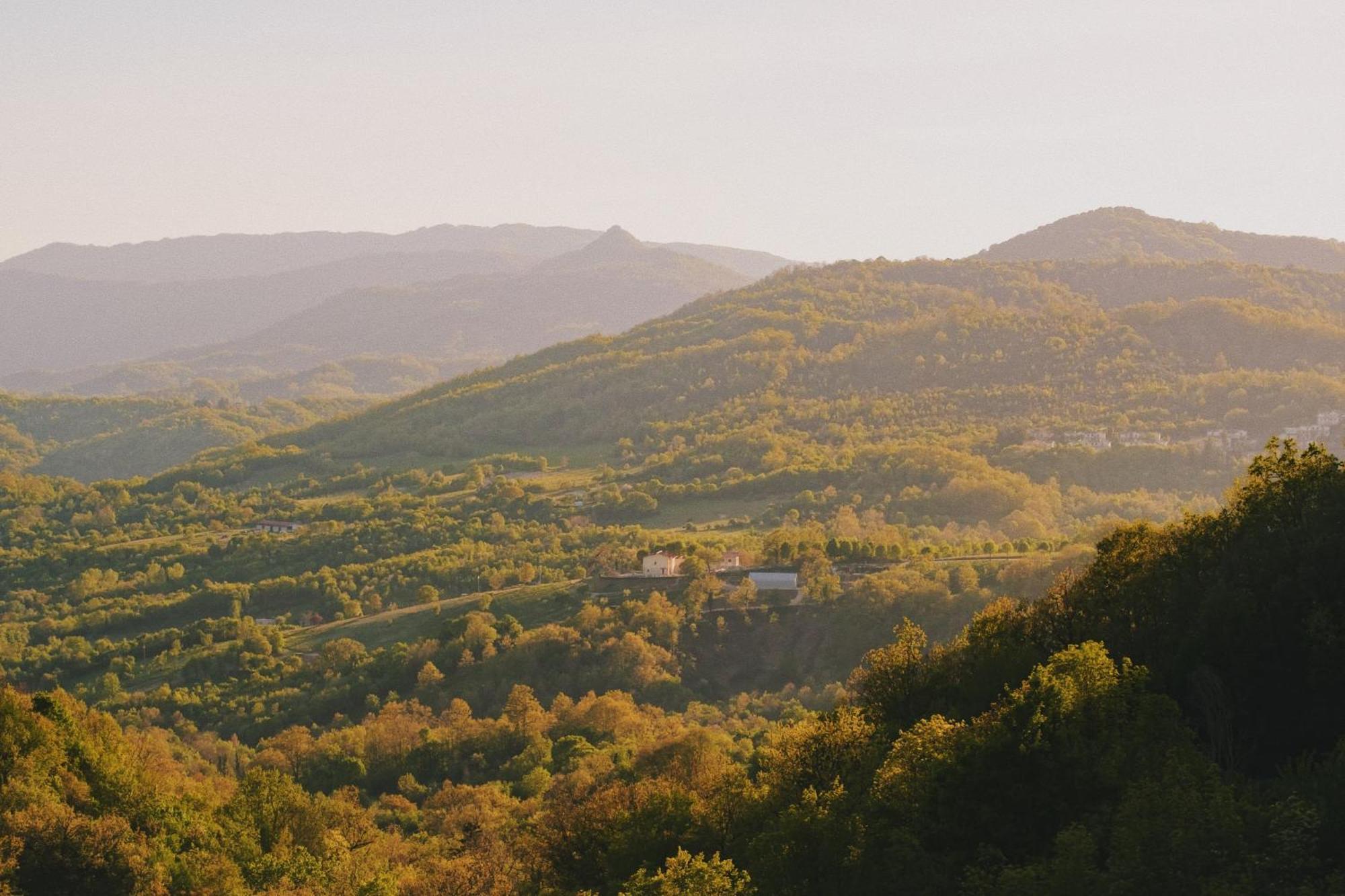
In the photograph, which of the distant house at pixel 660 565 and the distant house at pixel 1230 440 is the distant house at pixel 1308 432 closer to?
the distant house at pixel 1230 440

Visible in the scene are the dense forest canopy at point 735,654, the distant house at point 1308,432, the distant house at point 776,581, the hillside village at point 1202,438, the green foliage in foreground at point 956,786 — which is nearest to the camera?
the green foliage in foreground at point 956,786

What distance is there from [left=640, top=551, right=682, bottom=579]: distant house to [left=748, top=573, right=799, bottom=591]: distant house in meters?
7.50

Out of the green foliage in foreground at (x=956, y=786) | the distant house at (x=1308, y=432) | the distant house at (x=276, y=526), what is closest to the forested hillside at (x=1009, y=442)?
the distant house at (x=1308, y=432)

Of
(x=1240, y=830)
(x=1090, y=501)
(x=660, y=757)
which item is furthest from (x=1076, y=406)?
(x=1240, y=830)

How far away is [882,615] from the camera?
283ft

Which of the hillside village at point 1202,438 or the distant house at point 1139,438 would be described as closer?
the hillside village at point 1202,438

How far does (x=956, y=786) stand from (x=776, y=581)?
65143 mm

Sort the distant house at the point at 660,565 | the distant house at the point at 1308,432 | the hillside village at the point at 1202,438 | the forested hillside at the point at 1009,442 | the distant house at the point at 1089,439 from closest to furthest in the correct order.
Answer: the distant house at the point at 660,565, the forested hillside at the point at 1009,442, the hillside village at the point at 1202,438, the distant house at the point at 1089,439, the distant house at the point at 1308,432

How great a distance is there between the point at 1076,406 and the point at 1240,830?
16231 centimetres

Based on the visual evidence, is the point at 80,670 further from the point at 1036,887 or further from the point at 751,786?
the point at 1036,887

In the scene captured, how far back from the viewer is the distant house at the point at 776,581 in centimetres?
9425

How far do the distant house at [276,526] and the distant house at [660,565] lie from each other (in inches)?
2450

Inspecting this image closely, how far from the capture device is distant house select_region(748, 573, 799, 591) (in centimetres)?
9425

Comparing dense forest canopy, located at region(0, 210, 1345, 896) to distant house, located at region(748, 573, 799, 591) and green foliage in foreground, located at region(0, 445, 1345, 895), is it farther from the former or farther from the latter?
distant house, located at region(748, 573, 799, 591)
